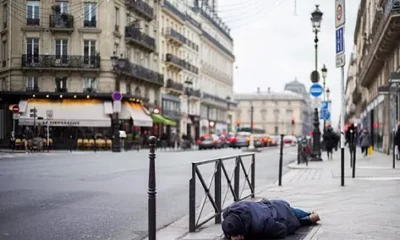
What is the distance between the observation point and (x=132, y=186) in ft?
45.9

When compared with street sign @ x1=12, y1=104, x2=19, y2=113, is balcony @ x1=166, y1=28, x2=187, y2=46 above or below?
above

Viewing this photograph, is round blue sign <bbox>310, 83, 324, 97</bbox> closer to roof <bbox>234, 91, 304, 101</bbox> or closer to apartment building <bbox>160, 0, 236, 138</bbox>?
apartment building <bbox>160, 0, 236, 138</bbox>

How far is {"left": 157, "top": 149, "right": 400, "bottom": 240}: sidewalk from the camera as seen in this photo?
7.67 m

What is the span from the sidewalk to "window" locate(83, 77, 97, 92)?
1294 cm

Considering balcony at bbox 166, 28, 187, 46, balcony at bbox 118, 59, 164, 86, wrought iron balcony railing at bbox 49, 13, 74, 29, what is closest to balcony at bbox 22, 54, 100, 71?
wrought iron balcony railing at bbox 49, 13, 74, 29

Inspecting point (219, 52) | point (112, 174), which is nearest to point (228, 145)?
point (219, 52)

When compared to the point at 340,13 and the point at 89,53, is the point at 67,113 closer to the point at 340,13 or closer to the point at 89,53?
the point at 89,53

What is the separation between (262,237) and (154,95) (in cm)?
5594

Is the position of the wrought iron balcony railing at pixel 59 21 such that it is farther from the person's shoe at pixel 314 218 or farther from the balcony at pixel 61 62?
the person's shoe at pixel 314 218

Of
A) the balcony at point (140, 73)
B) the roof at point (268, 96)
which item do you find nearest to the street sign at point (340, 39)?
the balcony at point (140, 73)

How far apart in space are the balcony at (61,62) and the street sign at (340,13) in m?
7.27

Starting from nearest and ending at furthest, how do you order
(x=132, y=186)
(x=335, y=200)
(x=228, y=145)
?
(x=335, y=200) < (x=132, y=186) < (x=228, y=145)

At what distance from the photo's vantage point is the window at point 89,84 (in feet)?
86.0

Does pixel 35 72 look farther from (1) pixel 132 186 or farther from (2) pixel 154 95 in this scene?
(2) pixel 154 95
